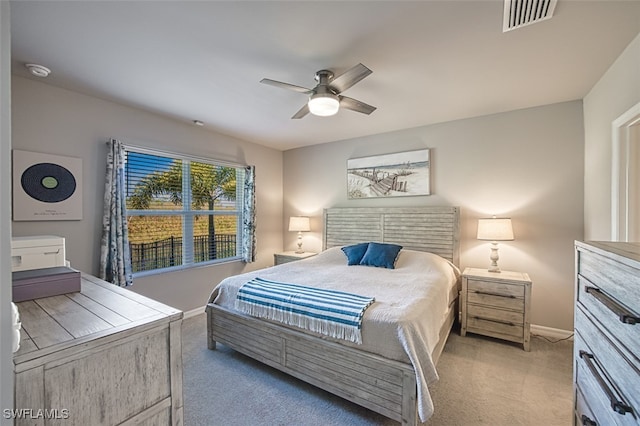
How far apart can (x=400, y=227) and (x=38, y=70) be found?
3.97m

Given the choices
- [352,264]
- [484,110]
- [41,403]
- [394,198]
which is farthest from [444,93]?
[41,403]

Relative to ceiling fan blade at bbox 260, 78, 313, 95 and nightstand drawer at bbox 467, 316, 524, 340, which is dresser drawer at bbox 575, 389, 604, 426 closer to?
nightstand drawer at bbox 467, 316, 524, 340

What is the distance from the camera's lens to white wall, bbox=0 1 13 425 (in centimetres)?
65

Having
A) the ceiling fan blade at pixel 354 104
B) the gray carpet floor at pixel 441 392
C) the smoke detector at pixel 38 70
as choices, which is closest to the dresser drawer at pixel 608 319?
the gray carpet floor at pixel 441 392

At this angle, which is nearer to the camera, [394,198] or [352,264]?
[352,264]

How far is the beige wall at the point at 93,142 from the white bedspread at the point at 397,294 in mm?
1140

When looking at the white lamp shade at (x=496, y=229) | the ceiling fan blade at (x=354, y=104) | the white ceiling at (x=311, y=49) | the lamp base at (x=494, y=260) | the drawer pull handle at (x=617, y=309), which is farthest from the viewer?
the lamp base at (x=494, y=260)

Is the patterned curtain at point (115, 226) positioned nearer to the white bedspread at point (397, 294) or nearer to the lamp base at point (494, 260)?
the white bedspread at point (397, 294)

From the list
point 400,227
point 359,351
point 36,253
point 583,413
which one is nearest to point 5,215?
point 36,253

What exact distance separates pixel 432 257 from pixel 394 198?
3.48ft

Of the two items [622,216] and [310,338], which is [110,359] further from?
[622,216]

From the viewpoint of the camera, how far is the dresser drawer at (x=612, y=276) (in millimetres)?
840

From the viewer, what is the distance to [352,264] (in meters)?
3.50

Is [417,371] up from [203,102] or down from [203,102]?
down
